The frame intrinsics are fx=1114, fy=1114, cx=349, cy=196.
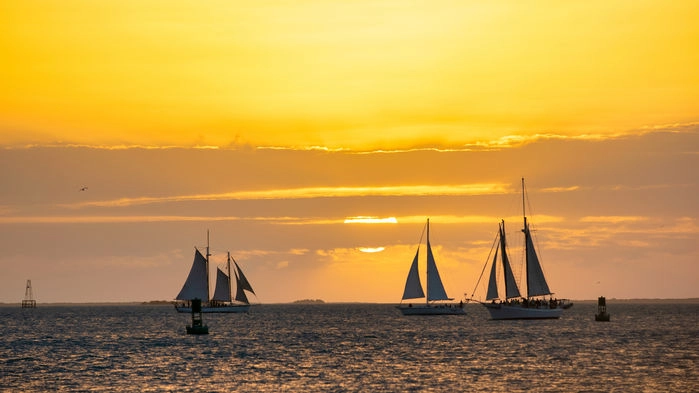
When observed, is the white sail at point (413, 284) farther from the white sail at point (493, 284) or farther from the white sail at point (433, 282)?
the white sail at point (493, 284)

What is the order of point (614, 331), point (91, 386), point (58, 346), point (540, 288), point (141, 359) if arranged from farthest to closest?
point (540, 288) → point (614, 331) → point (58, 346) → point (141, 359) → point (91, 386)

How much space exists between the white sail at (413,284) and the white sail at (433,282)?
9.34 feet

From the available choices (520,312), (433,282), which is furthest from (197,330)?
(433,282)

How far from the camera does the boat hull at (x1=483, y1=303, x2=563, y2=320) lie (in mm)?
162250

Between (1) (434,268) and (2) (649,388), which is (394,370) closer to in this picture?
(2) (649,388)

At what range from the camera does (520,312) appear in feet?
534

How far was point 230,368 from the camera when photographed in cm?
8469

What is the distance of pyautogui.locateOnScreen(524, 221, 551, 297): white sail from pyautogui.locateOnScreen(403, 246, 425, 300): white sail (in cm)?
3513

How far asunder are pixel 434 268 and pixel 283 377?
390ft

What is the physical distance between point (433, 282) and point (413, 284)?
408cm

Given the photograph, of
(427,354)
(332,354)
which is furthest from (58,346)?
(427,354)

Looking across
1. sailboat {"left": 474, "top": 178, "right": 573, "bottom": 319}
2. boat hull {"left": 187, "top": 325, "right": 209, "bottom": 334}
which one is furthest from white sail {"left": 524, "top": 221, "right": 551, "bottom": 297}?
boat hull {"left": 187, "top": 325, "right": 209, "bottom": 334}

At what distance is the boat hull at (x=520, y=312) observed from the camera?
16225cm

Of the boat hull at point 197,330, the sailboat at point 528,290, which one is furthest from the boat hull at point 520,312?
the boat hull at point 197,330
